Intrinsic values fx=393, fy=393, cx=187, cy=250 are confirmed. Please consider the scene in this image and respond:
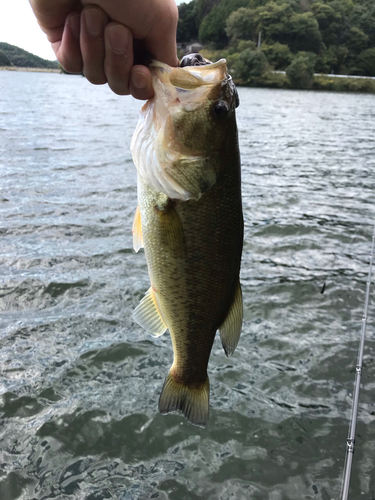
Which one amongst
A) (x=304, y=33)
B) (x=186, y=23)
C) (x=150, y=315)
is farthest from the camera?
(x=304, y=33)

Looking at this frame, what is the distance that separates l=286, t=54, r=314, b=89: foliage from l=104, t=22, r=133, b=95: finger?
238 feet

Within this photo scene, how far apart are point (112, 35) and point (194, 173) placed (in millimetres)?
637

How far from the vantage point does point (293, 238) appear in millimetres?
7562

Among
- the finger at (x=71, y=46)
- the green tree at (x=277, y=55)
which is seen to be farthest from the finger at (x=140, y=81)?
the green tree at (x=277, y=55)

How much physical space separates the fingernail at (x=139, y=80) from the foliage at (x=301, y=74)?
7249 centimetres

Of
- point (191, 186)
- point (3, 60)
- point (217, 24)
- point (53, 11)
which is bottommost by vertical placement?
point (191, 186)

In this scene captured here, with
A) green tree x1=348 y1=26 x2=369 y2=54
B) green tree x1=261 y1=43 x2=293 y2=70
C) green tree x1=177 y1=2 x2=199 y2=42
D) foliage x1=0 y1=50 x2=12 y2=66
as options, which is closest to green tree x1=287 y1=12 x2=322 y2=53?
green tree x1=348 y1=26 x2=369 y2=54

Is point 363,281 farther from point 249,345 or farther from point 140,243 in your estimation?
point 140,243

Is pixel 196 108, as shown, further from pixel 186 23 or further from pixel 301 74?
pixel 301 74

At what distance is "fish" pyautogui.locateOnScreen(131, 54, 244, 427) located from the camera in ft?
5.58

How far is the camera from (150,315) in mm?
2211

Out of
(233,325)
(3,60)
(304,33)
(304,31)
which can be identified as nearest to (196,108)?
(233,325)

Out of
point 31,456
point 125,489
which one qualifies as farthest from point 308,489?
point 31,456

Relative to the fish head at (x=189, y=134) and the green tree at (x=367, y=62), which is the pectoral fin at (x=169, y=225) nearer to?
the fish head at (x=189, y=134)
